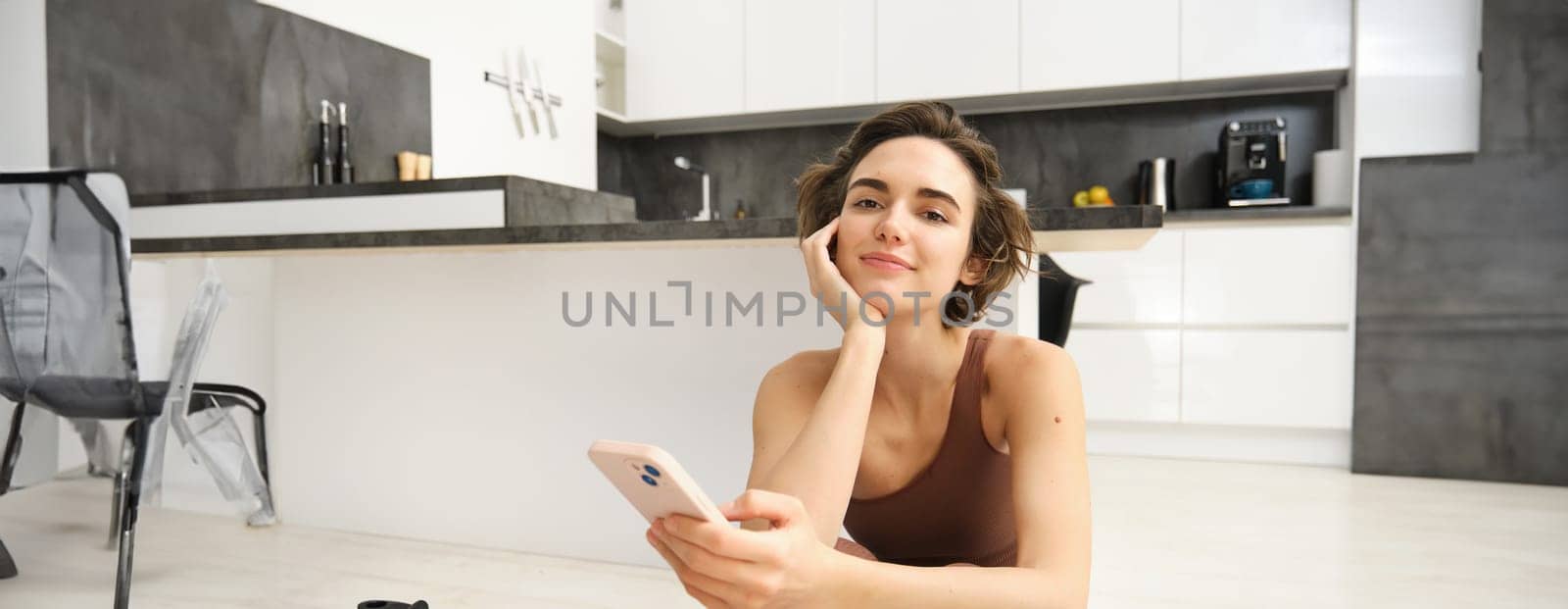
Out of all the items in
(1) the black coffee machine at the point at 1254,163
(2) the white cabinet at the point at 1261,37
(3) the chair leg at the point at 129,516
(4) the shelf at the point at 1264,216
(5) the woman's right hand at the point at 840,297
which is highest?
(2) the white cabinet at the point at 1261,37

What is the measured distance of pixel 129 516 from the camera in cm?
176

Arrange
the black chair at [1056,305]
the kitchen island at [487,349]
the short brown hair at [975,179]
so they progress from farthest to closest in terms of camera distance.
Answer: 1. the black chair at [1056,305]
2. the kitchen island at [487,349]
3. the short brown hair at [975,179]

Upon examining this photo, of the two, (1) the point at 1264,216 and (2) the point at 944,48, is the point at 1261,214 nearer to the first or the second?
(1) the point at 1264,216

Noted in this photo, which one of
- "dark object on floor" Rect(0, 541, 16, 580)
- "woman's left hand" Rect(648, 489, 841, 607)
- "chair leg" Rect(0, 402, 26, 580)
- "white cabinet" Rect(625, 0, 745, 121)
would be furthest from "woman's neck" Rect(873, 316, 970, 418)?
"white cabinet" Rect(625, 0, 745, 121)

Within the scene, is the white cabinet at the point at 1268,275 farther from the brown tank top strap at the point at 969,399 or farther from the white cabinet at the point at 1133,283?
the brown tank top strap at the point at 969,399

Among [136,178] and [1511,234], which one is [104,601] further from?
[1511,234]

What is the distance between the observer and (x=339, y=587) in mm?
1953

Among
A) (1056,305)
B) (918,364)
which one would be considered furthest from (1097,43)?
(918,364)

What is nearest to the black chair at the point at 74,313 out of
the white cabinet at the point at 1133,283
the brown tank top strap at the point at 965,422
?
the brown tank top strap at the point at 965,422

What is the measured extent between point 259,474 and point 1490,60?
401 centimetres

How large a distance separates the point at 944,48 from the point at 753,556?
144 inches

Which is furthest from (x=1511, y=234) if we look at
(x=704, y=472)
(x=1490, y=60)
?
(x=704, y=472)

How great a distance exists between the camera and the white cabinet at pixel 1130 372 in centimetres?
368

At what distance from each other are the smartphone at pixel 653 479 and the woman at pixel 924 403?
0.08m
